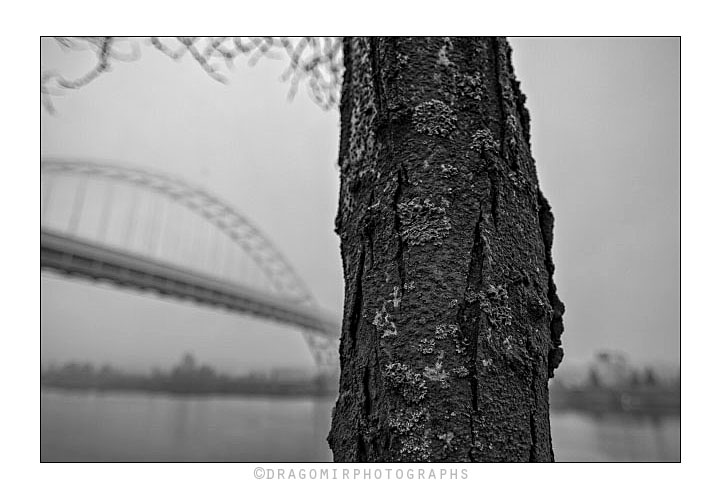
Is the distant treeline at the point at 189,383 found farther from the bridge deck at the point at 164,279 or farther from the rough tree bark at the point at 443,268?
the rough tree bark at the point at 443,268

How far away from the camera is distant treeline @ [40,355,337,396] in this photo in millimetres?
3008

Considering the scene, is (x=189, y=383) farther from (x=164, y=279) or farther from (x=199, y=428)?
(x=164, y=279)

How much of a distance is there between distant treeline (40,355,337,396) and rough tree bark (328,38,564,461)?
8.83 ft

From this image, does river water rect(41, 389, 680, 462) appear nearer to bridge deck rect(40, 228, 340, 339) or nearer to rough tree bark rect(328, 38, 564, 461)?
bridge deck rect(40, 228, 340, 339)

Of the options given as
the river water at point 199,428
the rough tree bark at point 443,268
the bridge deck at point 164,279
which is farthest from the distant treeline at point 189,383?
the rough tree bark at point 443,268

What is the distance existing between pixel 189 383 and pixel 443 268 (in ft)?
11.5

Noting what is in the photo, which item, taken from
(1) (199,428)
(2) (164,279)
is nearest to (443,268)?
(1) (199,428)

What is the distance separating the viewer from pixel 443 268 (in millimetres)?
399

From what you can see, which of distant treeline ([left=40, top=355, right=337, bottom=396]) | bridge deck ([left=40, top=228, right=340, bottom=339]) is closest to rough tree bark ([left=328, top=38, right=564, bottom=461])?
distant treeline ([left=40, top=355, right=337, bottom=396])
